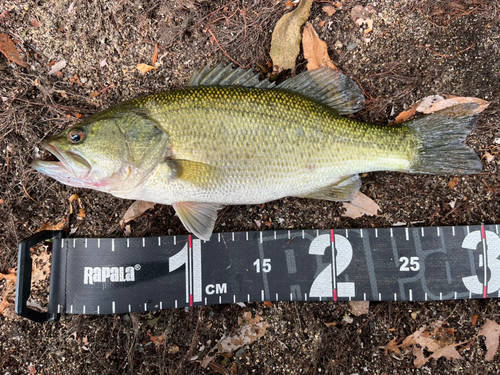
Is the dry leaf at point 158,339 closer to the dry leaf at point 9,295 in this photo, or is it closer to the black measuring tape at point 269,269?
the black measuring tape at point 269,269

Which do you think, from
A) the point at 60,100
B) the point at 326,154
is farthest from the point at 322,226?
the point at 60,100

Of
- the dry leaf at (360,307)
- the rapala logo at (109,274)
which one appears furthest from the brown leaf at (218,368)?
the dry leaf at (360,307)

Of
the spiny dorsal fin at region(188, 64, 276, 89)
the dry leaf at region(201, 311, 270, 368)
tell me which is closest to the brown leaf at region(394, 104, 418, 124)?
the spiny dorsal fin at region(188, 64, 276, 89)

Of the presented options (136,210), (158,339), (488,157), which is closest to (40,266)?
(136,210)

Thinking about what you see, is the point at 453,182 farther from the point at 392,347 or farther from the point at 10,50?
the point at 10,50

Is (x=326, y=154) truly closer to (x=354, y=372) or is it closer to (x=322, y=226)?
(x=322, y=226)
